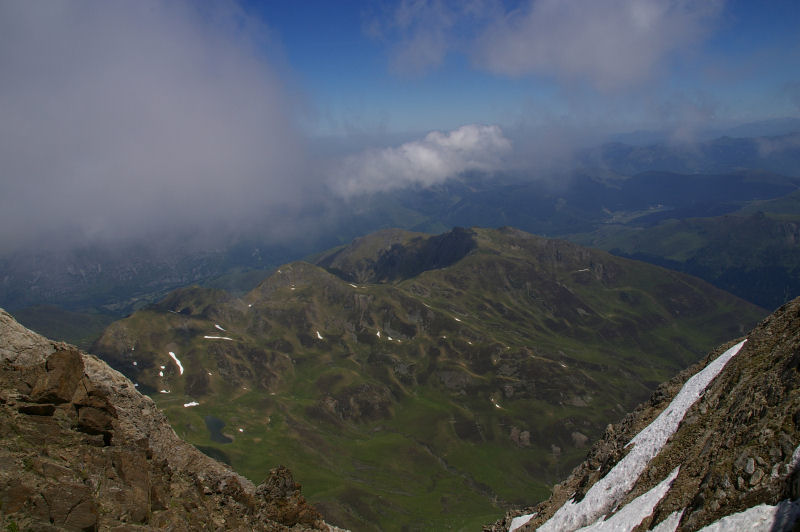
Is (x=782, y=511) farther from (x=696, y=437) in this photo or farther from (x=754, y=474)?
(x=696, y=437)

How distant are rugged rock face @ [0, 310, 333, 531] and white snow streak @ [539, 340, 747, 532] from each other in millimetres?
29205

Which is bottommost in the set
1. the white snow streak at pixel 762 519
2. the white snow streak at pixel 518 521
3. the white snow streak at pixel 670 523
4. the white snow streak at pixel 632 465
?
the white snow streak at pixel 518 521

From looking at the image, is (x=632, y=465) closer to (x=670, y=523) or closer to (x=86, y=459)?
(x=670, y=523)

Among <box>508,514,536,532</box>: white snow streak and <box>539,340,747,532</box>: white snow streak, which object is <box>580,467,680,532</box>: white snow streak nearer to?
<box>539,340,747,532</box>: white snow streak

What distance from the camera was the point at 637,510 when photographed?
32.2 meters

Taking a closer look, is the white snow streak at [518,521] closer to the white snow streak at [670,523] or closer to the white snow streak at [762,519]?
the white snow streak at [670,523]

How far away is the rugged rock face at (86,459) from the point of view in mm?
20359

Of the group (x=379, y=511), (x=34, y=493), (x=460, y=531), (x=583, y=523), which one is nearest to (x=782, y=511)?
(x=583, y=523)

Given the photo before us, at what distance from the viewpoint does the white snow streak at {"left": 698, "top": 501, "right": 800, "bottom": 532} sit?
18.5 metres

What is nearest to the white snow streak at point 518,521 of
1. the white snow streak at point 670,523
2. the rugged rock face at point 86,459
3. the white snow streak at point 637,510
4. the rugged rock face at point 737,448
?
the rugged rock face at point 737,448

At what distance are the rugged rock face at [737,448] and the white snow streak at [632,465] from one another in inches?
45.9

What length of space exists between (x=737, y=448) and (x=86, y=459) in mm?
37994

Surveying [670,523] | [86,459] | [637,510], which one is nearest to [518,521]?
[637,510]

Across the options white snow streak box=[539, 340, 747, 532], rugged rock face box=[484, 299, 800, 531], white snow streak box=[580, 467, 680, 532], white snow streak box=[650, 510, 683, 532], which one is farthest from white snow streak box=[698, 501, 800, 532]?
white snow streak box=[539, 340, 747, 532]
